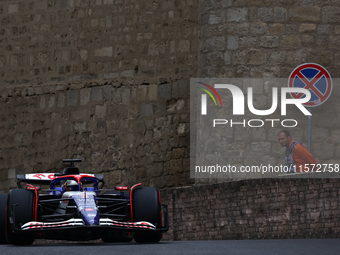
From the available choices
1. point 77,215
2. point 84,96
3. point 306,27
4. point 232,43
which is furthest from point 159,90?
point 77,215

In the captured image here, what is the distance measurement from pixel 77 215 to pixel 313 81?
579cm

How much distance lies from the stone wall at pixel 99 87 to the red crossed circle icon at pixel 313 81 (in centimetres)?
278

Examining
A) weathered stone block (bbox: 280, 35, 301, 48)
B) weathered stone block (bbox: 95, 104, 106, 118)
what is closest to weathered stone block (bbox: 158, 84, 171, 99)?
weathered stone block (bbox: 95, 104, 106, 118)

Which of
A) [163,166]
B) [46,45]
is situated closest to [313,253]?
[163,166]

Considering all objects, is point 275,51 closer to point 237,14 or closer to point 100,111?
point 237,14

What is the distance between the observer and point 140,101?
57.8 ft

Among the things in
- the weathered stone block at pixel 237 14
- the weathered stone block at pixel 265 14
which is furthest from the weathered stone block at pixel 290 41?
the weathered stone block at pixel 237 14

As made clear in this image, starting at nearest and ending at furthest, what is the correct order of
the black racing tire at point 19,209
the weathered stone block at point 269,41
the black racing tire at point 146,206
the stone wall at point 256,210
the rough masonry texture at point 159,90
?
the black racing tire at point 19,209, the black racing tire at point 146,206, the stone wall at point 256,210, the rough masonry texture at point 159,90, the weathered stone block at point 269,41

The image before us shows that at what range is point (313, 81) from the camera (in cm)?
1484

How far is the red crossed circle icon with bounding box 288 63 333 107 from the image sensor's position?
1480 cm

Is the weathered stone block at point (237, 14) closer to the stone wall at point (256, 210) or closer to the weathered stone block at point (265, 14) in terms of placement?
the weathered stone block at point (265, 14)

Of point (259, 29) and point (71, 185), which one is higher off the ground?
point (259, 29)

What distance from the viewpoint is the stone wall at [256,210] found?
43.3ft

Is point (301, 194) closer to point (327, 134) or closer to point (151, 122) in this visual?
point (327, 134)
